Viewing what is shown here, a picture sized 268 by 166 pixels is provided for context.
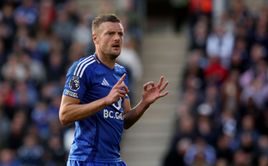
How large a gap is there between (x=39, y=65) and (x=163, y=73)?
2.78 meters

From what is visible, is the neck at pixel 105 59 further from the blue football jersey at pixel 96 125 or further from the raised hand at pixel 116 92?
the raised hand at pixel 116 92

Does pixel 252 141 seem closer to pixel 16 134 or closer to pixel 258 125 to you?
pixel 258 125

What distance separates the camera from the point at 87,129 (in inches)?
328

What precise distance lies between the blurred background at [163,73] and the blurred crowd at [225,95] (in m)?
0.02

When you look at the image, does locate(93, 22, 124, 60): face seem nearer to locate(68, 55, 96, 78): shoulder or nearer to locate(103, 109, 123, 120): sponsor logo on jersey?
locate(68, 55, 96, 78): shoulder

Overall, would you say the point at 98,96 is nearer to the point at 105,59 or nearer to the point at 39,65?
the point at 105,59

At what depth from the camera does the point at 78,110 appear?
8.03 m

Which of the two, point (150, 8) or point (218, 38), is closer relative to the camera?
point (218, 38)

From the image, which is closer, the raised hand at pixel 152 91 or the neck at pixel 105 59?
the neck at pixel 105 59

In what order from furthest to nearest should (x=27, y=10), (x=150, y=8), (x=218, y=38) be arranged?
(x=150, y=8)
(x=27, y=10)
(x=218, y=38)

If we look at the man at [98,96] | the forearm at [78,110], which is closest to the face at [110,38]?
the man at [98,96]

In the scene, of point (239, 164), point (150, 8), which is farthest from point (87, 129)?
point (150, 8)

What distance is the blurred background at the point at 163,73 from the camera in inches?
666

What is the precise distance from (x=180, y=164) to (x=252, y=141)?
137 cm
